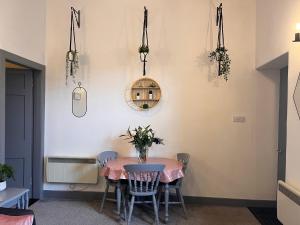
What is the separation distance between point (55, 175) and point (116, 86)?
1.75 metres

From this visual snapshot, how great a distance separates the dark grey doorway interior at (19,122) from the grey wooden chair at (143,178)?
203cm

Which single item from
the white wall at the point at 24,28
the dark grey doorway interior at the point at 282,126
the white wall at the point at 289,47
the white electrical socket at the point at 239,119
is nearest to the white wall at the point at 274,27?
the white wall at the point at 289,47

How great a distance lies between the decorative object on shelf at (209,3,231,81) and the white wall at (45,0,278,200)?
0.09m

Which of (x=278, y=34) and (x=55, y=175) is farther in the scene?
(x=55, y=175)

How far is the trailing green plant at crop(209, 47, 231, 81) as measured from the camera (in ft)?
13.4

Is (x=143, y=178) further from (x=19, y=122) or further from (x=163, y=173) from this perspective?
(x=19, y=122)

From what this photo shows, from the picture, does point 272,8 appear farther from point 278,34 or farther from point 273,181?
point 273,181

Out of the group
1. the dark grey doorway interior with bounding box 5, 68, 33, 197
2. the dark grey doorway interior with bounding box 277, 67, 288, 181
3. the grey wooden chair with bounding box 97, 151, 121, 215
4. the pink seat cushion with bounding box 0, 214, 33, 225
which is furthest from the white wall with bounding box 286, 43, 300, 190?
the dark grey doorway interior with bounding box 5, 68, 33, 197

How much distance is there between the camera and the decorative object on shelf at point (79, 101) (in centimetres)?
447

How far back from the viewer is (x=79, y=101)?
447 centimetres

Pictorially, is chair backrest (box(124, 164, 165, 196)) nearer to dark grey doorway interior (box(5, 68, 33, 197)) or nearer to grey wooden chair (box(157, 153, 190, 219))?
grey wooden chair (box(157, 153, 190, 219))

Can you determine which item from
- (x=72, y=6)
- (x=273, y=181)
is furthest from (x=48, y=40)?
(x=273, y=181)

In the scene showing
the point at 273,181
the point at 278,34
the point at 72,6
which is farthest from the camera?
the point at 72,6

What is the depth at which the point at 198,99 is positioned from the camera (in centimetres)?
429
